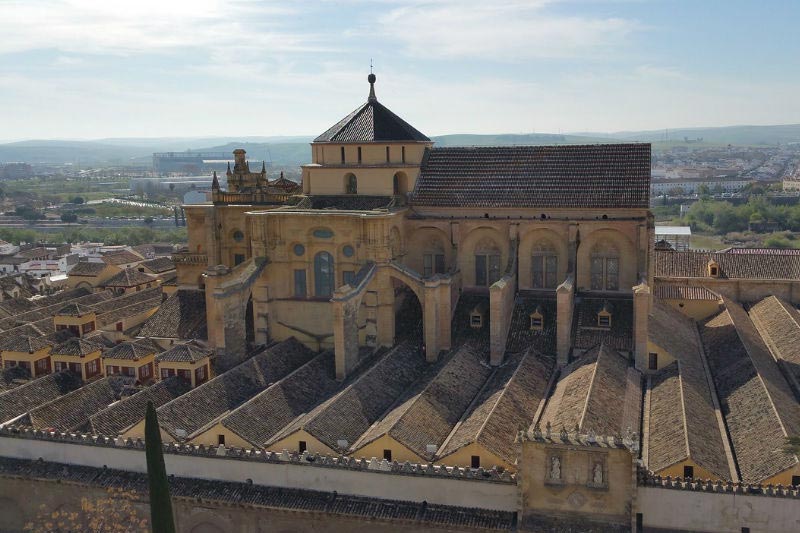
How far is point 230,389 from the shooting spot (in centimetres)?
3325

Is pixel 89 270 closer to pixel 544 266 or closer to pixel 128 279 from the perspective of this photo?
pixel 128 279

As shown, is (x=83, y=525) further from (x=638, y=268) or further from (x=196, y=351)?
(x=638, y=268)

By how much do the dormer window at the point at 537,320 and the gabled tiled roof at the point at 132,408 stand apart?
1596 cm

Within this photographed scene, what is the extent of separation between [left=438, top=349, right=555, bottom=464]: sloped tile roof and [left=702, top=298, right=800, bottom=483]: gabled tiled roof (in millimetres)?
7319

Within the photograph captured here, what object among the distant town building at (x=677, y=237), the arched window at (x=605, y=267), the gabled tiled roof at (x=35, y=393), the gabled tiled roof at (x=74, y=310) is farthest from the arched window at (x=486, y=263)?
the distant town building at (x=677, y=237)

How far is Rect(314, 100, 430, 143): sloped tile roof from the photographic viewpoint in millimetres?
43188

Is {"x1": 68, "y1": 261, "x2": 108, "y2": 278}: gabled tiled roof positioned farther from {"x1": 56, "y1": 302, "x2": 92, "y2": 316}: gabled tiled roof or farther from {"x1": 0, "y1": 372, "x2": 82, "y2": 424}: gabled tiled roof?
{"x1": 0, "y1": 372, "x2": 82, "y2": 424}: gabled tiled roof

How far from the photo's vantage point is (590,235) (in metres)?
40.1

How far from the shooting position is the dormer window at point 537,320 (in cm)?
3812

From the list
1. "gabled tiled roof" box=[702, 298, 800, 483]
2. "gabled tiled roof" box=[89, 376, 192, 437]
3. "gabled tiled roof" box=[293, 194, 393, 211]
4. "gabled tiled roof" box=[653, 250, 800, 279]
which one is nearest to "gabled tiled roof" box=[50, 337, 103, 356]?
"gabled tiled roof" box=[89, 376, 192, 437]

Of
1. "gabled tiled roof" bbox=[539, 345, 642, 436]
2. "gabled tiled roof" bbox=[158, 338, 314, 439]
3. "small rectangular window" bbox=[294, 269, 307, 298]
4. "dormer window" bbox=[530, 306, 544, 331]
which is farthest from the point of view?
"small rectangular window" bbox=[294, 269, 307, 298]

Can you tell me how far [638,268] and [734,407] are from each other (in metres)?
9.22

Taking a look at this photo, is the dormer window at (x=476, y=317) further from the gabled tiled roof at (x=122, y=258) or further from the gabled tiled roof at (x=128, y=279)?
the gabled tiled roof at (x=122, y=258)

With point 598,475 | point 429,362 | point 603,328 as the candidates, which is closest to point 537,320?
point 603,328
